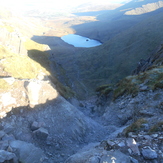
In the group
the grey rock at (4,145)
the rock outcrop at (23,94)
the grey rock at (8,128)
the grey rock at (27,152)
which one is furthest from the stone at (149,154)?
the rock outcrop at (23,94)

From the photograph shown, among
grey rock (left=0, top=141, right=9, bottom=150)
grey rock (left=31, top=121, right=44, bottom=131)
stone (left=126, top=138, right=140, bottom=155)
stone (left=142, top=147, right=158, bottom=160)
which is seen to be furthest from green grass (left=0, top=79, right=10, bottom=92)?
stone (left=142, top=147, right=158, bottom=160)

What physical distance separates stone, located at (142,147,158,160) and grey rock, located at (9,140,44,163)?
702 cm

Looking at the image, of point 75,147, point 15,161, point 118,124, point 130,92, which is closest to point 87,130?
point 75,147

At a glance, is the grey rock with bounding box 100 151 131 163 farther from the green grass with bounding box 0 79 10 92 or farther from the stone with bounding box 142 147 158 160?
the green grass with bounding box 0 79 10 92

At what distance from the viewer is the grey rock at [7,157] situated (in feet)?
30.0

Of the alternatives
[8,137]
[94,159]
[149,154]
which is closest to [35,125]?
[8,137]

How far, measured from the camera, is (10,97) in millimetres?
14977

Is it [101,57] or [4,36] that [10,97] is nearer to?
[4,36]

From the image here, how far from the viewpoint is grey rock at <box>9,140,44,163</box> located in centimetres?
1039

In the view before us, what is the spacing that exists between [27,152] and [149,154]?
7.96m

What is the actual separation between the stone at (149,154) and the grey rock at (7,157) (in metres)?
7.88

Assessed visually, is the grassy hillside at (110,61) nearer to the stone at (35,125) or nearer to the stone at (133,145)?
the stone at (35,125)

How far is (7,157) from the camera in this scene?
30.6ft

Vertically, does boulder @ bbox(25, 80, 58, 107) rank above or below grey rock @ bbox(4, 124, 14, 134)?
above
